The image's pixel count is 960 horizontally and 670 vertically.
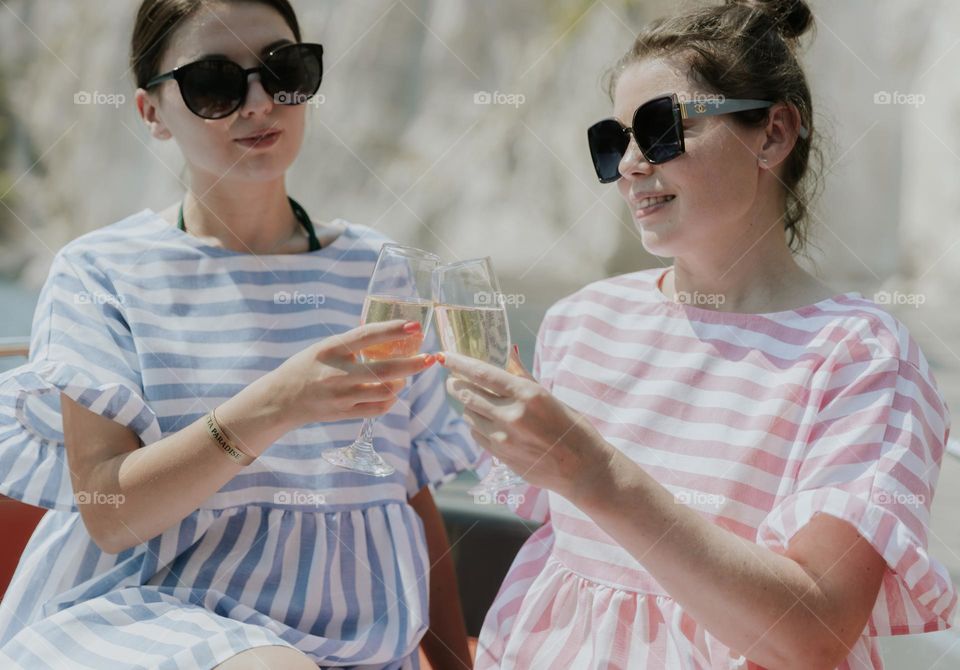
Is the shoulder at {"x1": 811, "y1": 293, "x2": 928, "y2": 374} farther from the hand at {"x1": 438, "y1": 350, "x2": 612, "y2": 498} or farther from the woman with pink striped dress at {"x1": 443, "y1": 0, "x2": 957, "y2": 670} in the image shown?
the hand at {"x1": 438, "y1": 350, "x2": 612, "y2": 498}

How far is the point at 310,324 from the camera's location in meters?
1.72

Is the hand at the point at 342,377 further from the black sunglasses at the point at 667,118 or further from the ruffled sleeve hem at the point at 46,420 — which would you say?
the black sunglasses at the point at 667,118

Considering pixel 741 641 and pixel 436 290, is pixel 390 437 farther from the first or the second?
pixel 741 641

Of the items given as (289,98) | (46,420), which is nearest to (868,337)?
(289,98)

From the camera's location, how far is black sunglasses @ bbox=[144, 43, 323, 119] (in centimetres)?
164

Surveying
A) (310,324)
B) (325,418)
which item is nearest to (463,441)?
(310,324)

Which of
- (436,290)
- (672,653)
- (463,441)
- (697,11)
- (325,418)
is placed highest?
(697,11)

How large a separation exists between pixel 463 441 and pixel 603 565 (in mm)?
456

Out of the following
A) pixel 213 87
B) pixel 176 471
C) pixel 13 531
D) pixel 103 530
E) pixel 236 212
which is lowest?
pixel 13 531

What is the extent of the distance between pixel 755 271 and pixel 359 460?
65cm

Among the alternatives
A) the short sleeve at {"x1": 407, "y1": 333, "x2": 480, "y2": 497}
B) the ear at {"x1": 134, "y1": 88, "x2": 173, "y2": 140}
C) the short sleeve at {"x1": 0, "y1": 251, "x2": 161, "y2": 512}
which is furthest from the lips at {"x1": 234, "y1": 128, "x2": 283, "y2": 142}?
the short sleeve at {"x1": 407, "y1": 333, "x2": 480, "y2": 497}

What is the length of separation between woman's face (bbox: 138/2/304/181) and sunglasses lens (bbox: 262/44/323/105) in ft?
0.05

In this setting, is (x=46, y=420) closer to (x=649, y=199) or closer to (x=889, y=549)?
(x=649, y=199)

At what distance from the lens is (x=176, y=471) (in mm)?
1426
